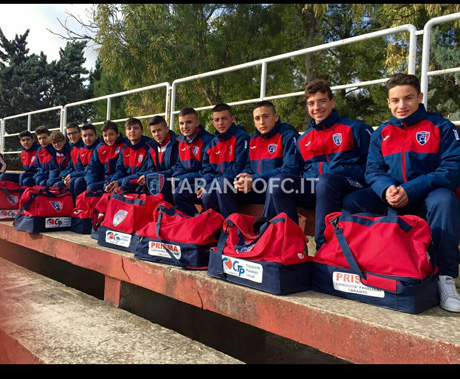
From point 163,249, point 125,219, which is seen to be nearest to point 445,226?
point 163,249

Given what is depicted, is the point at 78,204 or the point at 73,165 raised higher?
the point at 73,165

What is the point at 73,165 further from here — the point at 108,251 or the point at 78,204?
the point at 108,251

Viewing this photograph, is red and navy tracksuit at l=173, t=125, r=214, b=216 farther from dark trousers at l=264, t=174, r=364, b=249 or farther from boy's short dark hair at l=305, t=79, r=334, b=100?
boy's short dark hair at l=305, t=79, r=334, b=100

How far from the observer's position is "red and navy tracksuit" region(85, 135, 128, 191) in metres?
4.62

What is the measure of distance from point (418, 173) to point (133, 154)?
2966mm

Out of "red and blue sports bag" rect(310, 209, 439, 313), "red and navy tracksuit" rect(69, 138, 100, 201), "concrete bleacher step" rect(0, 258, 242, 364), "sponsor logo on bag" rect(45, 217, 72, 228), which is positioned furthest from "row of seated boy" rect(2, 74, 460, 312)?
"concrete bleacher step" rect(0, 258, 242, 364)

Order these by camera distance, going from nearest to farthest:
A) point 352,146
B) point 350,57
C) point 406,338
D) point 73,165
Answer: point 406,338, point 352,146, point 73,165, point 350,57

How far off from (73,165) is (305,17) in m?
12.5

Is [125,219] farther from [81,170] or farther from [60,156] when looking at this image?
[60,156]

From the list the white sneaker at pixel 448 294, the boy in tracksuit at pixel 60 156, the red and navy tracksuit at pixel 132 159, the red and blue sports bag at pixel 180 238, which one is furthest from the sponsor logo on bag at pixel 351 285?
the boy in tracksuit at pixel 60 156

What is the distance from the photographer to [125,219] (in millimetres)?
3053

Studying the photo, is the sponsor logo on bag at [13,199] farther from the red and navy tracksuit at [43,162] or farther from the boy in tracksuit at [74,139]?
the red and navy tracksuit at [43,162]

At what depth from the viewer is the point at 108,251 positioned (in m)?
3.01
